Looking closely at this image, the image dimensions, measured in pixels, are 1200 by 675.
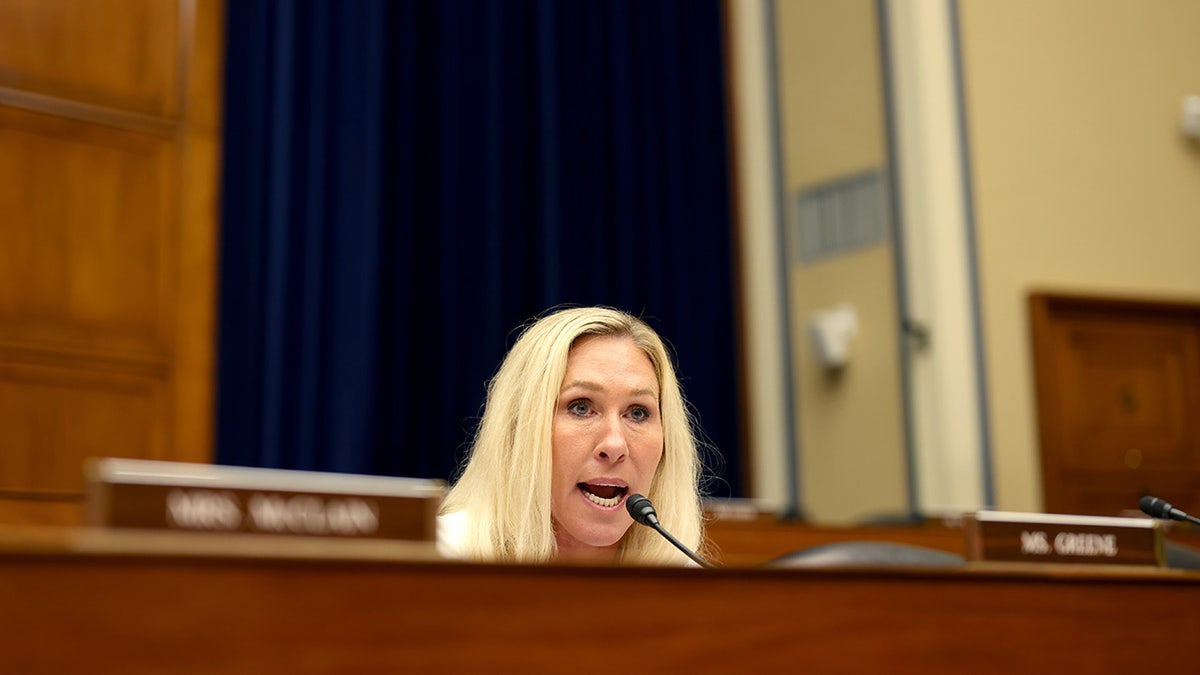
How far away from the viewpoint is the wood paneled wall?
462cm

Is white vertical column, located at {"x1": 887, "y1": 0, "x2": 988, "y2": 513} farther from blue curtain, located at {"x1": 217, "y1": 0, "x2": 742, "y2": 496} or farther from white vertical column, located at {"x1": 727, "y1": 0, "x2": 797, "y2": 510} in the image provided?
blue curtain, located at {"x1": 217, "y1": 0, "x2": 742, "y2": 496}

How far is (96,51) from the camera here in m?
4.88

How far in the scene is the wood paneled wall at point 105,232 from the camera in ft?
15.2

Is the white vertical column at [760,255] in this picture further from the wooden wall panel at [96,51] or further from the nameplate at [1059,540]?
the nameplate at [1059,540]

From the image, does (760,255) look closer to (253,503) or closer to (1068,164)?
(1068,164)

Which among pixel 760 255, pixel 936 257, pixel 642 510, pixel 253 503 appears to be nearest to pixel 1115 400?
pixel 936 257

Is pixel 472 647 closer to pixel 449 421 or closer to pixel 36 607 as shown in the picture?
pixel 36 607

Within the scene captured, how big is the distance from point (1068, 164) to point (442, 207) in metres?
2.66

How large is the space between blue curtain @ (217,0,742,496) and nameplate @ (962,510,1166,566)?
3776 millimetres

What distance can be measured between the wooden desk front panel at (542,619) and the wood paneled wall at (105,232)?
A: 3.90 meters

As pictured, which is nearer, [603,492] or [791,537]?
[603,492]

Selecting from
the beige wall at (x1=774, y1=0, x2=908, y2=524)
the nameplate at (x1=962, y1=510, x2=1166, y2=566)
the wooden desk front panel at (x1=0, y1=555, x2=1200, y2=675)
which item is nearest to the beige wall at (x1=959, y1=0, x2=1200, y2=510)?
the beige wall at (x1=774, y1=0, x2=908, y2=524)

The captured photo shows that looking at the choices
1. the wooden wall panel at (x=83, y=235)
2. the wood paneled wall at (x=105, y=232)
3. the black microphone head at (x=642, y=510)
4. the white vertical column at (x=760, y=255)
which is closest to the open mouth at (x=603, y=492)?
the black microphone head at (x=642, y=510)

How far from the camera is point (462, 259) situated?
5.75 meters
